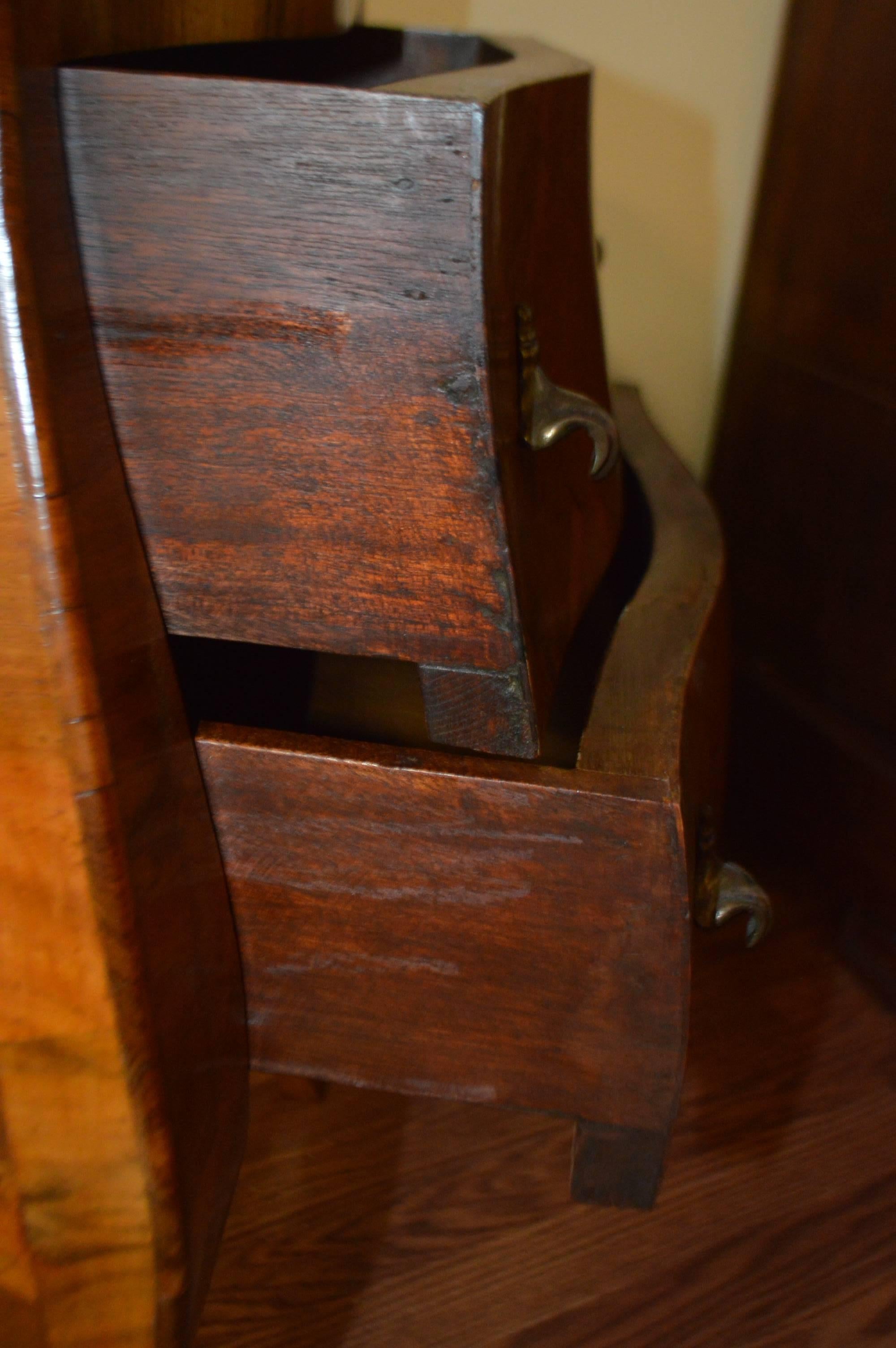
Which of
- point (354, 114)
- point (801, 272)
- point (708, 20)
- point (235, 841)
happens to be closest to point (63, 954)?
point (235, 841)

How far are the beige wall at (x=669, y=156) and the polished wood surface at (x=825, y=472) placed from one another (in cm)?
4

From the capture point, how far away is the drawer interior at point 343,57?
61 centimetres

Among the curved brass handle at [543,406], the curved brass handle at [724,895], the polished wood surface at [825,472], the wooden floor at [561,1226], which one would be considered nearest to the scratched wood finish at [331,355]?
the curved brass handle at [543,406]

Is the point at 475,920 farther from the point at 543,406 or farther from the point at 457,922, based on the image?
the point at 543,406

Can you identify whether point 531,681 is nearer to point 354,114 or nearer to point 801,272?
point 354,114

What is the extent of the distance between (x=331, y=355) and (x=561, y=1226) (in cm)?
59

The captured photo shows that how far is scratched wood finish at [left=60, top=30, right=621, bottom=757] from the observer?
388mm

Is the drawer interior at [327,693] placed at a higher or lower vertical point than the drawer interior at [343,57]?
lower

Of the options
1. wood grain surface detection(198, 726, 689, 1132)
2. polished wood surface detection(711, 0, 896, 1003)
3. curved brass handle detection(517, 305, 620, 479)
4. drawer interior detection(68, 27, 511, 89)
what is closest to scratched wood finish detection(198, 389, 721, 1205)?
wood grain surface detection(198, 726, 689, 1132)

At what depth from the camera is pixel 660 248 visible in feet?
3.84

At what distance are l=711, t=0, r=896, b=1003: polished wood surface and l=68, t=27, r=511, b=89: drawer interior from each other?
15.5 inches

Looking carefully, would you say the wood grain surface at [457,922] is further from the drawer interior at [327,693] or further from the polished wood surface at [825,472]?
the polished wood surface at [825,472]

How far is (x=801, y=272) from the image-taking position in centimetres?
106

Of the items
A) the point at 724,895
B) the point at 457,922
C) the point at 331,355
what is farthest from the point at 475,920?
the point at 331,355
